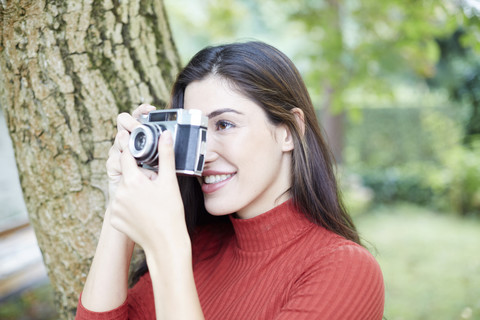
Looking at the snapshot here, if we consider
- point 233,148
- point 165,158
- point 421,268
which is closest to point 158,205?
point 165,158

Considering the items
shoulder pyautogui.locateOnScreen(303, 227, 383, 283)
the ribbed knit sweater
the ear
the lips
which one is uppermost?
the ear

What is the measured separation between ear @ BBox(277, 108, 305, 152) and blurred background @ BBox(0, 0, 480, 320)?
504mm

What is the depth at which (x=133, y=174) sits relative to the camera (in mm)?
1038

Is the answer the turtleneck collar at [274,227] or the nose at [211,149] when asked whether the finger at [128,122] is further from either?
the turtleneck collar at [274,227]

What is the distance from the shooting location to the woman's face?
4.30 feet

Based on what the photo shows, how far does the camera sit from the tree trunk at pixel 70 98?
4.88ft

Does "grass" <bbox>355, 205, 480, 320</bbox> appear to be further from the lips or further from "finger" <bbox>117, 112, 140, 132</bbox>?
"finger" <bbox>117, 112, 140, 132</bbox>

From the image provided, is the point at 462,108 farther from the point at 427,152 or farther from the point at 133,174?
the point at 133,174

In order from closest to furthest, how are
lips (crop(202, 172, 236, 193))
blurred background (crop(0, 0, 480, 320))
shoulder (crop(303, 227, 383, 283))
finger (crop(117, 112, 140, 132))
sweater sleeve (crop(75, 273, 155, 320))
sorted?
shoulder (crop(303, 227, 383, 283))
finger (crop(117, 112, 140, 132))
lips (crop(202, 172, 236, 193))
sweater sleeve (crop(75, 273, 155, 320))
blurred background (crop(0, 0, 480, 320))

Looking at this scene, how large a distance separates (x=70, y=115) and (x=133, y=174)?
634 millimetres

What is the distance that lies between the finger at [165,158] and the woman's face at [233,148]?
0.28m

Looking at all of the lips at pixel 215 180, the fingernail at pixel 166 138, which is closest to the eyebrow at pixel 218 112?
the lips at pixel 215 180

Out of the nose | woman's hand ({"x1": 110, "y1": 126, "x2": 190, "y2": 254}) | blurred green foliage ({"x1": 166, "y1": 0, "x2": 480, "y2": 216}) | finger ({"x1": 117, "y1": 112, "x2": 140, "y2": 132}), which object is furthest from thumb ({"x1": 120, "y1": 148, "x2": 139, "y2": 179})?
blurred green foliage ({"x1": 166, "y1": 0, "x2": 480, "y2": 216})

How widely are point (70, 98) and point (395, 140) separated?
914 centimetres
